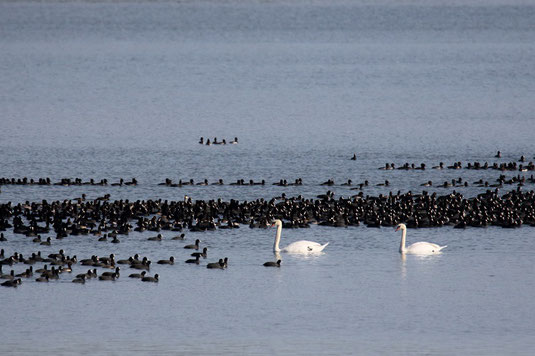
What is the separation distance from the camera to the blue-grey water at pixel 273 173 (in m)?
27.1

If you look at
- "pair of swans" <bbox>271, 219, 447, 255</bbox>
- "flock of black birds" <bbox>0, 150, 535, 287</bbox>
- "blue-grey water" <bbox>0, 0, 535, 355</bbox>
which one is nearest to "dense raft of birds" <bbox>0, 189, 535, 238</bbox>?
"flock of black birds" <bbox>0, 150, 535, 287</bbox>

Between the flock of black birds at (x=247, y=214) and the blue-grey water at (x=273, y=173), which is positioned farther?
the flock of black birds at (x=247, y=214)

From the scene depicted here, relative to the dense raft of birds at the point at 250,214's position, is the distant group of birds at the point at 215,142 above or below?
above

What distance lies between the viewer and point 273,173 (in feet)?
175

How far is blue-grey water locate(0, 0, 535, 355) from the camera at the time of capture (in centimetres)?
2709

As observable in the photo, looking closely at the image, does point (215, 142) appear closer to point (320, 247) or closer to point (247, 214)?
point (247, 214)

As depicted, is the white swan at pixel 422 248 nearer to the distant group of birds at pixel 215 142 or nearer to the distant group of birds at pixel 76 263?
the distant group of birds at pixel 76 263

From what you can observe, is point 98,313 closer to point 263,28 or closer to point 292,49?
point 292,49

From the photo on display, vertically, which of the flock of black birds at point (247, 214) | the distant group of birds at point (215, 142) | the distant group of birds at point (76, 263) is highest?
the distant group of birds at point (215, 142)

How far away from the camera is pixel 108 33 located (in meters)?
182

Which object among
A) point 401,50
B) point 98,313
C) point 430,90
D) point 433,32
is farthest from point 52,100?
point 433,32

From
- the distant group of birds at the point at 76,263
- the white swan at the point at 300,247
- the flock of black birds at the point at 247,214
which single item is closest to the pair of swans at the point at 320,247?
the white swan at the point at 300,247

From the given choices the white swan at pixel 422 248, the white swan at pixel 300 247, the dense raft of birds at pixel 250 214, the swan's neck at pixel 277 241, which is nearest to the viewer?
the white swan at pixel 300 247

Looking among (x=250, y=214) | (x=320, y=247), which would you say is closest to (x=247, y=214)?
(x=250, y=214)
